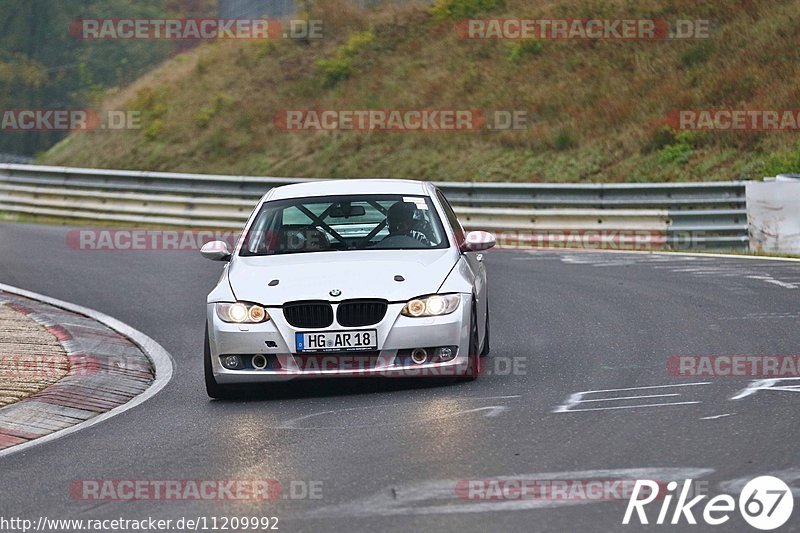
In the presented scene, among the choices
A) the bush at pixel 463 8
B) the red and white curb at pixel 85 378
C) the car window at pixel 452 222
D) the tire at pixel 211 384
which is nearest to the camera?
the red and white curb at pixel 85 378

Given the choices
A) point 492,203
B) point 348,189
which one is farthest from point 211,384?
point 492,203

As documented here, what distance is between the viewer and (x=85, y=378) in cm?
1038

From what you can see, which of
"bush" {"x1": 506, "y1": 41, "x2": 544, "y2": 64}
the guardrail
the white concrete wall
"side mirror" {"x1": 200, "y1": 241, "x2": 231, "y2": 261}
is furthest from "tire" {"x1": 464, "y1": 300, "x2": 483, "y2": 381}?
"bush" {"x1": 506, "y1": 41, "x2": 544, "y2": 64}

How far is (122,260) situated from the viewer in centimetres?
2031

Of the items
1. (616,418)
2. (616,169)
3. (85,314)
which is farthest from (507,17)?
(616,418)

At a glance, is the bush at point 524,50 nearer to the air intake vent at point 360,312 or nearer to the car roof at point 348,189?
the car roof at point 348,189

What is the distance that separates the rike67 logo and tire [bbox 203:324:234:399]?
156 inches

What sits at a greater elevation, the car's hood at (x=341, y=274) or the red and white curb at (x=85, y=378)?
the car's hood at (x=341, y=274)

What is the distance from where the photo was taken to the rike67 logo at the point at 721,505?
5.61m

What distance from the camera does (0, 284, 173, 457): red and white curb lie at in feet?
28.9

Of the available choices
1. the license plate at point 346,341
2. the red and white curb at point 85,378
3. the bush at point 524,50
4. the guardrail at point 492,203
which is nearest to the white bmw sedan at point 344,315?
the license plate at point 346,341

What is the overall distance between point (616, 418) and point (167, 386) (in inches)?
149

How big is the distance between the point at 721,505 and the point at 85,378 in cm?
587

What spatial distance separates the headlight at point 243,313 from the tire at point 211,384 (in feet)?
0.79
